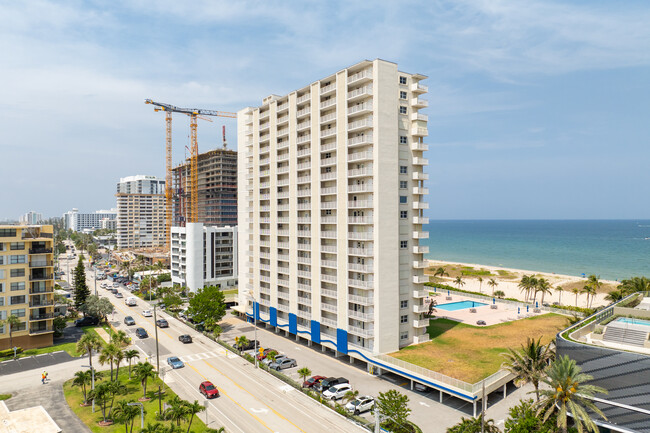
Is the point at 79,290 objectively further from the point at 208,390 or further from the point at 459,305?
the point at 459,305

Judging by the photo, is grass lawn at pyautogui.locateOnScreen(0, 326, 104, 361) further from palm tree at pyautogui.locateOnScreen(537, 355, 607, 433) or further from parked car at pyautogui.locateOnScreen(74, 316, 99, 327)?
palm tree at pyautogui.locateOnScreen(537, 355, 607, 433)

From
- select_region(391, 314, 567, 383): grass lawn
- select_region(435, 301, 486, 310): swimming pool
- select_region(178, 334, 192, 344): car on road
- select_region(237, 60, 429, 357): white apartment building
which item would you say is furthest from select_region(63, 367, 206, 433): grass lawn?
select_region(435, 301, 486, 310): swimming pool

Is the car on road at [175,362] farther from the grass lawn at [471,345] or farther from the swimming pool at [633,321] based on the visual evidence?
the swimming pool at [633,321]

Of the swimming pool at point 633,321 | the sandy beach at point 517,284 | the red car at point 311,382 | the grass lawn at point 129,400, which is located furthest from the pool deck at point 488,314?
the grass lawn at point 129,400

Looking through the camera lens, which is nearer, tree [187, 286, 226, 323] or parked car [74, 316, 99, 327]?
tree [187, 286, 226, 323]

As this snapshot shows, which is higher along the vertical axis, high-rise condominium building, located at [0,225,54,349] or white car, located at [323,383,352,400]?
high-rise condominium building, located at [0,225,54,349]

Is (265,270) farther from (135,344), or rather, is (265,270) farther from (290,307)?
(135,344)

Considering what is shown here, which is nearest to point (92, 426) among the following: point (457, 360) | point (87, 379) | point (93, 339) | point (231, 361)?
point (87, 379)
